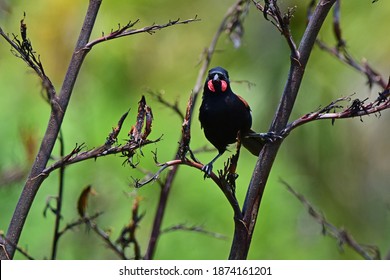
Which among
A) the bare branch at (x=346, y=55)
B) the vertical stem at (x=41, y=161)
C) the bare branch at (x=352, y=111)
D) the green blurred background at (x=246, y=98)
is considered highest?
the green blurred background at (x=246, y=98)

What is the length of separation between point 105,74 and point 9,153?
4.32 feet

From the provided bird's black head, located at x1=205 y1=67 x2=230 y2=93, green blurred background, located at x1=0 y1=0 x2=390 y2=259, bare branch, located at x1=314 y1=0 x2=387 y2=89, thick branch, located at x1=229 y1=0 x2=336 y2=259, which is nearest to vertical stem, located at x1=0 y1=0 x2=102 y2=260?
thick branch, located at x1=229 y1=0 x2=336 y2=259

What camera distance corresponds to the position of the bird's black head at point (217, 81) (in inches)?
102

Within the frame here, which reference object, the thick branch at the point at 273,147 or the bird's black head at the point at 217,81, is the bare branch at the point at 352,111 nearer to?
→ the thick branch at the point at 273,147

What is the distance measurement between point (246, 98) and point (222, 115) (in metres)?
3.70

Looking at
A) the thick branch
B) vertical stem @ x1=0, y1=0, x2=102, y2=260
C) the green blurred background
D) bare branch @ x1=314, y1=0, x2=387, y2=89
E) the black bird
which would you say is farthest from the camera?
the green blurred background

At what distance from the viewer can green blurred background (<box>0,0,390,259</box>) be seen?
591 centimetres

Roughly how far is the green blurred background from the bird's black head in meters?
3.09

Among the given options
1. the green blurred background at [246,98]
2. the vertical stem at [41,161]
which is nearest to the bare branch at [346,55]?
the vertical stem at [41,161]

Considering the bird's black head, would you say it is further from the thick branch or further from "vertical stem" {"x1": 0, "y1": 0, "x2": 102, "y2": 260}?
"vertical stem" {"x1": 0, "y1": 0, "x2": 102, "y2": 260}

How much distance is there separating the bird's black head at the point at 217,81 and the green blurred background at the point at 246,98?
3091 millimetres

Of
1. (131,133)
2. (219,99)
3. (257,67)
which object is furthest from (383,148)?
(131,133)

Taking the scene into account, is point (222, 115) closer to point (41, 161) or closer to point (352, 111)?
point (352, 111)

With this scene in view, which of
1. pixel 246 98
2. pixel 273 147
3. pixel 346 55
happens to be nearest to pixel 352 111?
pixel 273 147
